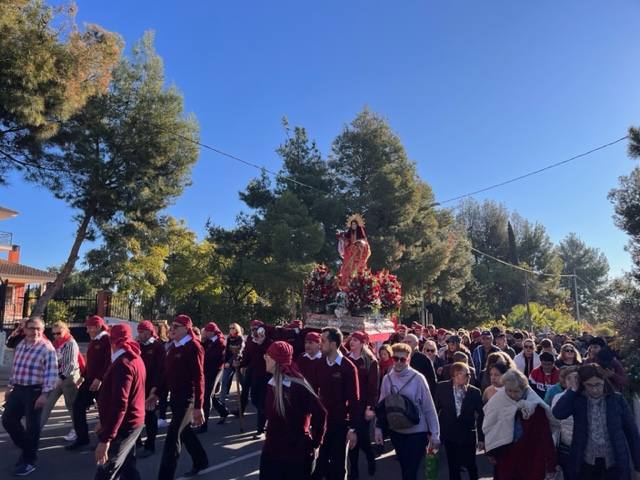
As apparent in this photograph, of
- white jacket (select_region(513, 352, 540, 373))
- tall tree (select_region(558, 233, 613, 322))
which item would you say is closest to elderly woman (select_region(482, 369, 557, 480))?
white jacket (select_region(513, 352, 540, 373))

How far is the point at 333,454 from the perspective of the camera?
4.74 m

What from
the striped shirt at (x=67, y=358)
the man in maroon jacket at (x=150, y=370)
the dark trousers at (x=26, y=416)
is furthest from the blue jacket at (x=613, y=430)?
the striped shirt at (x=67, y=358)

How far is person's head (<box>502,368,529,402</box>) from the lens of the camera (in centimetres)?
409

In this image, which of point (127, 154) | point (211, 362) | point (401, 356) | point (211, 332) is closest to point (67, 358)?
point (211, 362)

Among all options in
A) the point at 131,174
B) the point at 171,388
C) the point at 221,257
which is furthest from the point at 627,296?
the point at 221,257

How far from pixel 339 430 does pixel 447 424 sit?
1.14 m

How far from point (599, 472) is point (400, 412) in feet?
5.51

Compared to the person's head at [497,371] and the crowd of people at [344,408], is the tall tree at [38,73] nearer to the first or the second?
the crowd of people at [344,408]

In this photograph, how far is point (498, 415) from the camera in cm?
414

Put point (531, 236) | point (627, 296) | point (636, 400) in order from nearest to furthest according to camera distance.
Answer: point (636, 400) → point (627, 296) → point (531, 236)

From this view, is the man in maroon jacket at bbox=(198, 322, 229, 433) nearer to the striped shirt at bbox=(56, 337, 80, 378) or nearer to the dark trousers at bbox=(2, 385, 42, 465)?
the striped shirt at bbox=(56, 337, 80, 378)

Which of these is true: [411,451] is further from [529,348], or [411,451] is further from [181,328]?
[529,348]

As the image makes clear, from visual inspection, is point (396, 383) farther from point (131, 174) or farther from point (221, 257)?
point (221, 257)

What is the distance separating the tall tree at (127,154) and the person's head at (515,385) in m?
16.9
